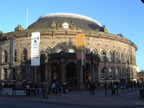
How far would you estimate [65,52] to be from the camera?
125 feet

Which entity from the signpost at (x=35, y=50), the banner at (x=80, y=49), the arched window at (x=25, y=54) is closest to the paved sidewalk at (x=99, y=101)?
the signpost at (x=35, y=50)

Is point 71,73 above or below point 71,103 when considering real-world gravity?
above

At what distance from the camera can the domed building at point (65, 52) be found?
123ft

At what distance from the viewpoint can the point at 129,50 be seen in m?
54.9

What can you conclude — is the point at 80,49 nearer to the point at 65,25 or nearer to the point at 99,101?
the point at 99,101

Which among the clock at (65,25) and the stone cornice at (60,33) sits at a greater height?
the clock at (65,25)

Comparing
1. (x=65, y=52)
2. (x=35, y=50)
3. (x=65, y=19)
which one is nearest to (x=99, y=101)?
(x=35, y=50)

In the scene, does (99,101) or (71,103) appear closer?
(71,103)

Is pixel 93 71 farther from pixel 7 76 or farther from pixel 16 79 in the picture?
pixel 7 76

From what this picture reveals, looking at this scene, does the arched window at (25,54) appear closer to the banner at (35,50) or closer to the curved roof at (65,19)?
the curved roof at (65,19)

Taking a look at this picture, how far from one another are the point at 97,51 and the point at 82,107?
32052mm

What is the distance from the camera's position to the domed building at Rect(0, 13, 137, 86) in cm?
3759

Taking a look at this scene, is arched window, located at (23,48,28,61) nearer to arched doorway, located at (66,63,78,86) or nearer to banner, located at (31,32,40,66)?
arched doorway, located at (66,63,78,86)

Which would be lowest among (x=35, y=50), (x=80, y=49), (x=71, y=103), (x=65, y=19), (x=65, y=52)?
(x=71, y=103)
